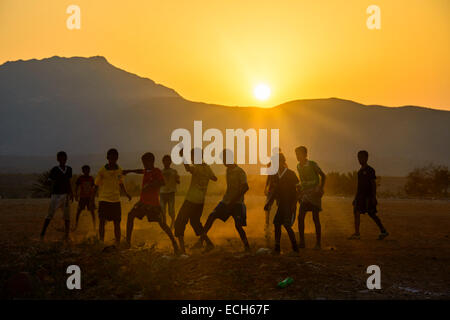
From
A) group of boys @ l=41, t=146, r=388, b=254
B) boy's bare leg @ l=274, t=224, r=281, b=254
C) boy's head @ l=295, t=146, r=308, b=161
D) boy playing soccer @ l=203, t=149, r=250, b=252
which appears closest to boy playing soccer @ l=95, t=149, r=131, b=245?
group of boys @ l=41, t=146, r=388, b=254

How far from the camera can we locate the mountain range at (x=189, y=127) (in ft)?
407

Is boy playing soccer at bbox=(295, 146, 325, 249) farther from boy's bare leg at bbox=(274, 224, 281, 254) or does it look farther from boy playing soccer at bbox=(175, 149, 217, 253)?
boy playing soccer at bbox=(175, 149, 217, 253)

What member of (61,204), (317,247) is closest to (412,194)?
(317,247)

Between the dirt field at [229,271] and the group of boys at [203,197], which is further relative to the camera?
the group of boys at [203,197]

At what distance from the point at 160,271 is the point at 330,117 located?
147 metres

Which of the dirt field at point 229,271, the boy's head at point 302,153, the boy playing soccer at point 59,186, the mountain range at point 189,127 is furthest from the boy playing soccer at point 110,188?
the mountain range at point 189,127

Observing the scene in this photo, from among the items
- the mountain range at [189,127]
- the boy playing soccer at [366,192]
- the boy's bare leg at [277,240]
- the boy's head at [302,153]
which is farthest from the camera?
the mountain range at [189,127]

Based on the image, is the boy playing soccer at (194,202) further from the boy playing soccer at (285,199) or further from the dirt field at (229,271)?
the boy playing soccer at (285,199)

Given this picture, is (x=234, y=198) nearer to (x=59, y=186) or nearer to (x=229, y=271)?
(x=229, y=271)

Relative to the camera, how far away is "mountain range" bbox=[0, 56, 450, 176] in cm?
12403

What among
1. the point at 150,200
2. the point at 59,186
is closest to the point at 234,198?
the point at 150,200

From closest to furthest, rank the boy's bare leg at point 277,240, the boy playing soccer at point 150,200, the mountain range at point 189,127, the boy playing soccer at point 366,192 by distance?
the boy playing soccer at point 150,200 < the boy's bare leg at point 277,240 < the boy playing soccer at point 366,192 < the mountain range at point 189,127

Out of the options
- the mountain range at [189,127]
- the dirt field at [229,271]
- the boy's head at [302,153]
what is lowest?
the dirt field at [229,271]
